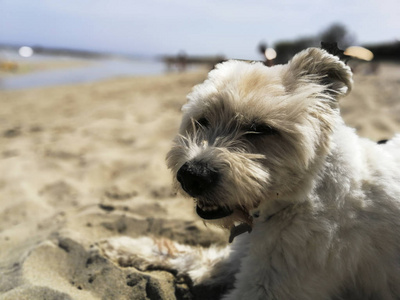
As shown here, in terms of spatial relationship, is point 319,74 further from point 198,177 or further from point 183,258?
point 183,258

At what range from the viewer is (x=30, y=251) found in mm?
3123

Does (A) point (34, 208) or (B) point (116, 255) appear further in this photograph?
(A) point (34, 208)

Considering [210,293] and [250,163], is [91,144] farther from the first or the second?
[250,163]

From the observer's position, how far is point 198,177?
6.70ft

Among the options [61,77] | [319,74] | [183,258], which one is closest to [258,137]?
[319,74]

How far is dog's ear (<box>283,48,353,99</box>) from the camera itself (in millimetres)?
2344

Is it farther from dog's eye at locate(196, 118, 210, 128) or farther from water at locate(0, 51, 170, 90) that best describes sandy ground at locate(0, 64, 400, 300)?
water at locate(0, 51, 170, 90)

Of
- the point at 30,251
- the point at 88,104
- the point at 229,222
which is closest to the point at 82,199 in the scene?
the point at 30,251

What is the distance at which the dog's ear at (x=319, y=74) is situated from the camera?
2344mm

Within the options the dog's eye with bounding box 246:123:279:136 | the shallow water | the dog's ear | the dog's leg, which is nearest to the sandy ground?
the dog's leg

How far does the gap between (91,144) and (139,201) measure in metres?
2.29

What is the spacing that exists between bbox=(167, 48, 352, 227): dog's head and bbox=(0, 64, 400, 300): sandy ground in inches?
41.0

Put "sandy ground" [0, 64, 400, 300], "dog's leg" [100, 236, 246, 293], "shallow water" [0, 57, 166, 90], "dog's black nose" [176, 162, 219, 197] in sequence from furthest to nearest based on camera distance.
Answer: "shallow water" [0, 57, 166, 90] < "dog's leg" [100, 236, 246, 293] < "sandy ground" [0, 64, 400, 300] < "dog's black nose" [176, 162, 219, 197]

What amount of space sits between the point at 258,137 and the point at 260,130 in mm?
45
